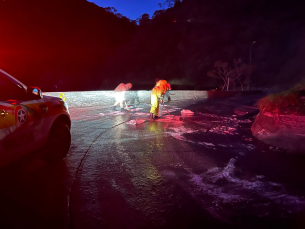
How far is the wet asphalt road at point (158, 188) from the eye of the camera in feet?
8.52

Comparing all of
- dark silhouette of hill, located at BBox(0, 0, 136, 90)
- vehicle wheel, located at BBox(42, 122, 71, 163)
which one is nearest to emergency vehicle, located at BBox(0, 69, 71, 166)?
vehicle wheel, located at BBox(42, 122, 71, 163)

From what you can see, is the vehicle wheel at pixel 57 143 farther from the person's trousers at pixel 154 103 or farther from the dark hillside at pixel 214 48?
the dark hillside at pixel 214 48

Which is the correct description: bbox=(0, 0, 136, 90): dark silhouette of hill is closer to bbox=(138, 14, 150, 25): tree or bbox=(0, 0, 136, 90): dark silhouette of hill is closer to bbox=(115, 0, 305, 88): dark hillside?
bbox=(138, 14, 150, 25): tree

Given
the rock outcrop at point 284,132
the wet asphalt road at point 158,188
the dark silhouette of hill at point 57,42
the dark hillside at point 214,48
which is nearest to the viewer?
the wet asphalt road at point 158,188

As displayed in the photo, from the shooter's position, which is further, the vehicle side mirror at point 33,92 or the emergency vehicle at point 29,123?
the vehicle side mirror at point 33,92

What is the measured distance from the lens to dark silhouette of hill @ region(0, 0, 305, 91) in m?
54.5

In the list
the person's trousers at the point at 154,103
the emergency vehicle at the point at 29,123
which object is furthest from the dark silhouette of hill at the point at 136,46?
the emergency vehicle at the point at 29,123

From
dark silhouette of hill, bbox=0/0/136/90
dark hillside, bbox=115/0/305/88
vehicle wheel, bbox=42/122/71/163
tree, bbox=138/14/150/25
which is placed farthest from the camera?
tree, bbox=138/14/150/25

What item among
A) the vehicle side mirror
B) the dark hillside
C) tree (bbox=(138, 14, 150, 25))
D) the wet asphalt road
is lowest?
the wet asphalt road

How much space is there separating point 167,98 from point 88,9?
85.3 metres

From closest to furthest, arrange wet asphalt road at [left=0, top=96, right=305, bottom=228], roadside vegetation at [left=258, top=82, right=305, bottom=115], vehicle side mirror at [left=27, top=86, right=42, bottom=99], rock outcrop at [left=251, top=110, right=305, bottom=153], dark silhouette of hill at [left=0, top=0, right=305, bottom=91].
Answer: wet asphalt road at [left=0, top=96, right=305, bottom=228] < vehicle side mirror at [left=27, top=86, right=42, bottom=99] < rock outcrop at [left=251, top=110, right=305, bottom=153] < roadside vegetation at [left=258, top=82, right=305, bottom=115] < dark silhouette of hill at [left=0, top=0, right=305, bottom=91]

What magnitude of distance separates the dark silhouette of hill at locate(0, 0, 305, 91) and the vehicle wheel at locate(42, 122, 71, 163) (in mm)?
42902

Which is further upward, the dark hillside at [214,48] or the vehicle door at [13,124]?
the dark hillside at [214,48]

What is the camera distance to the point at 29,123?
3.26m
